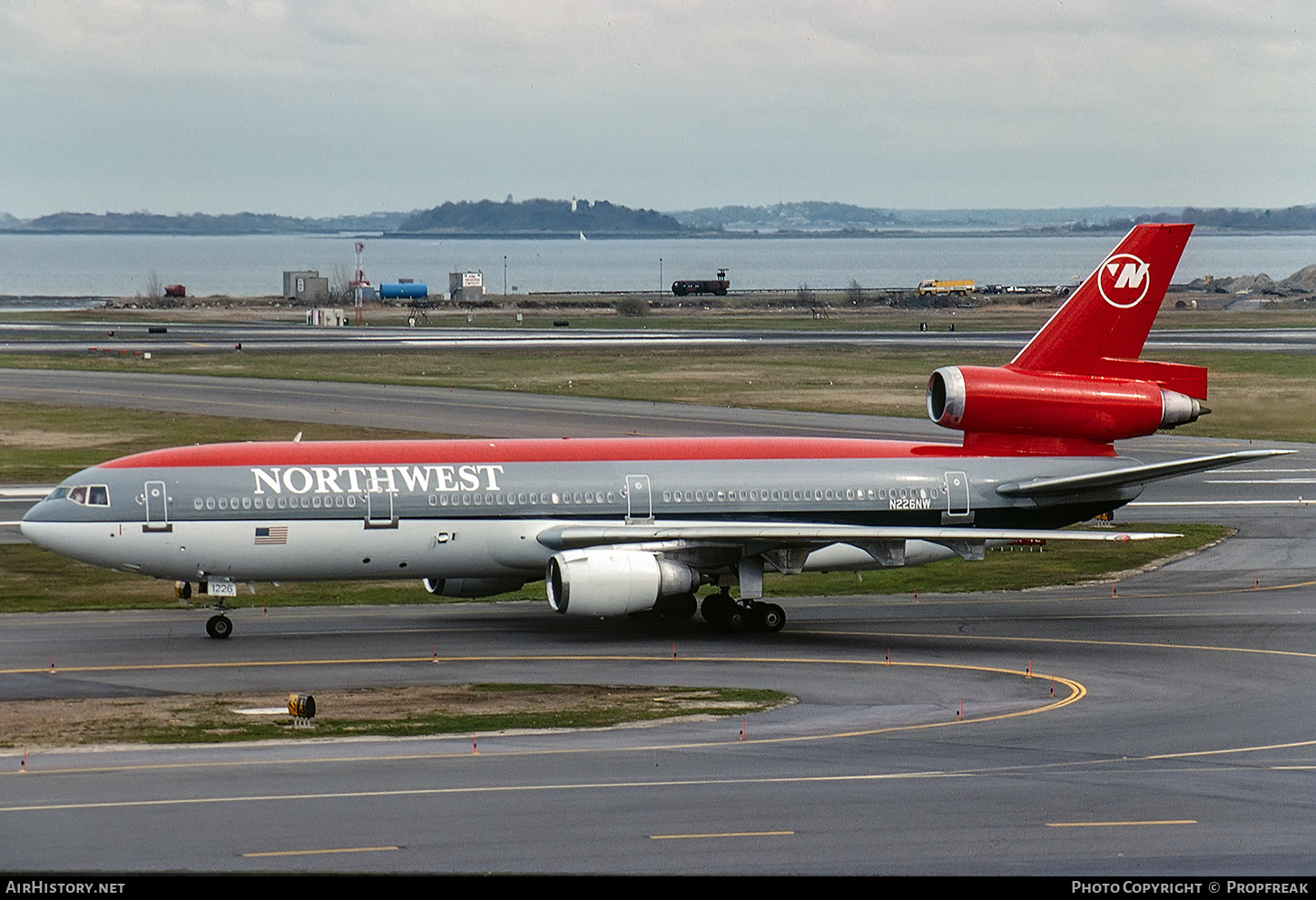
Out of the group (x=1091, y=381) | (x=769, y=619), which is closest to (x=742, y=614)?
(x=769, y=619)

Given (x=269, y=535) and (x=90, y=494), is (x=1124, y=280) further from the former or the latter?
(x=90, y=494)

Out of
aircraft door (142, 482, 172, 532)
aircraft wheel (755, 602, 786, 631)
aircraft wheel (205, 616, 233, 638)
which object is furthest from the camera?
aircraft wheel (755, 602, 786, 631)

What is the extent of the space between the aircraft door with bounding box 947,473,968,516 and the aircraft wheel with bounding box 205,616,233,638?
20.3m

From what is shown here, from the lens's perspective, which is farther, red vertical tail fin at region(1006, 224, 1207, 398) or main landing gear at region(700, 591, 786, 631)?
red vertical tail fin at region(1006, 224, 1207, 398)

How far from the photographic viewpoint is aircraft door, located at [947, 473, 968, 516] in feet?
147

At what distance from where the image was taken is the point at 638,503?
43.3 meters

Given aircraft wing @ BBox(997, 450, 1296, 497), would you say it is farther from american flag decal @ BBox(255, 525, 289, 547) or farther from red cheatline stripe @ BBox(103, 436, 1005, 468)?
american flag decal @ BBox(255, 525, 289, 547)

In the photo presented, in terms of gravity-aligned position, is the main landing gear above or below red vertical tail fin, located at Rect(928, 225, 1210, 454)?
below

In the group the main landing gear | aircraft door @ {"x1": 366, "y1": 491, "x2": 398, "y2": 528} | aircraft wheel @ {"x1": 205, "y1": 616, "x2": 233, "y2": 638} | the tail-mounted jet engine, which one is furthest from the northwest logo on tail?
aircraft wheel @ {"x1": 205, "y1": 616, "x2": 233, "y2": 638}

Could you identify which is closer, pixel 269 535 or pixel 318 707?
pixel 318 707

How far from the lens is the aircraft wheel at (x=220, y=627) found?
4153 cm

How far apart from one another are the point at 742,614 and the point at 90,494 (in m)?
17.8
